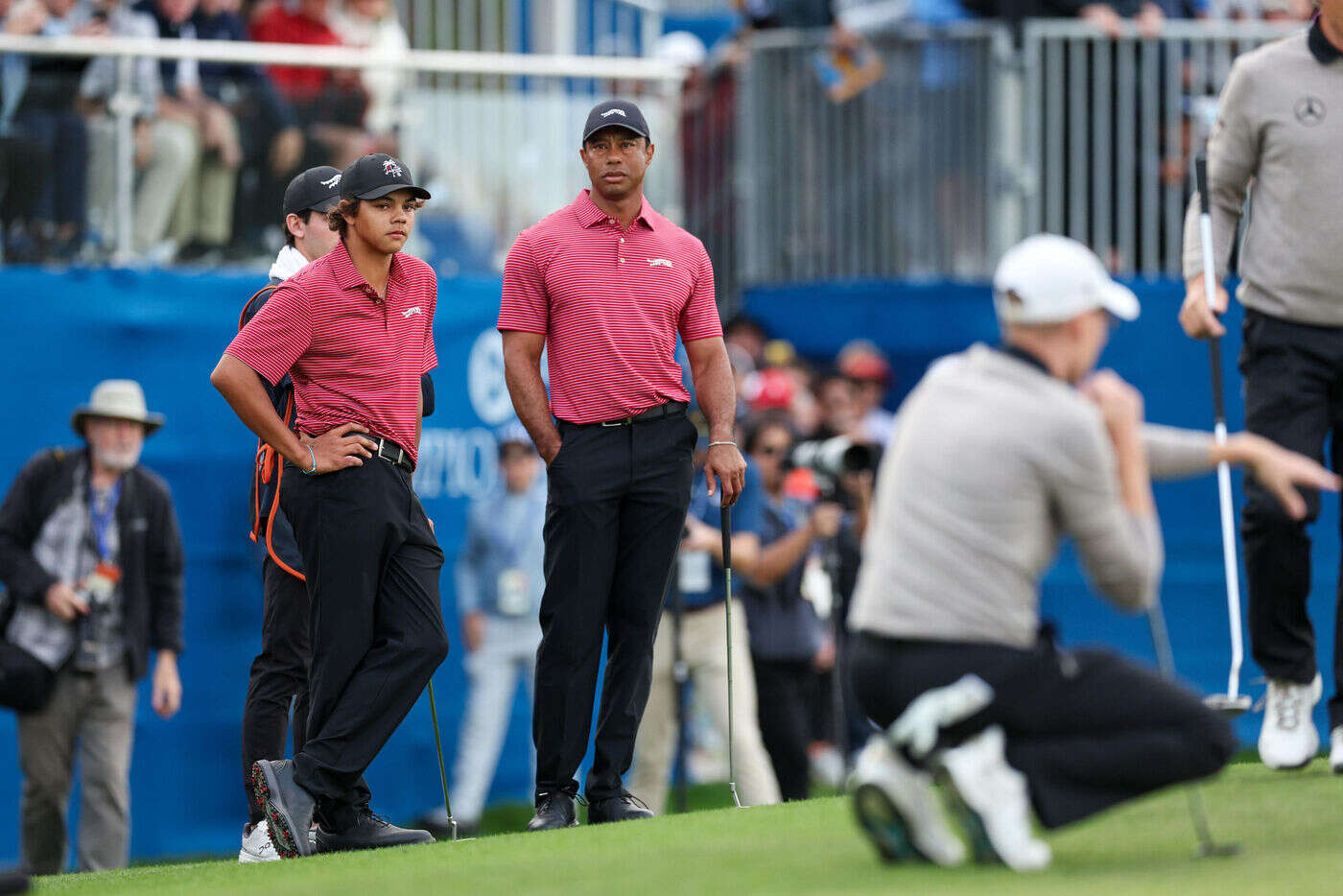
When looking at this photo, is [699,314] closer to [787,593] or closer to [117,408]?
[787,593]

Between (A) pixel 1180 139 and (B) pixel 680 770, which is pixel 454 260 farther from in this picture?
(A) pixel 1180 139

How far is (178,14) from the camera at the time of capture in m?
10.8

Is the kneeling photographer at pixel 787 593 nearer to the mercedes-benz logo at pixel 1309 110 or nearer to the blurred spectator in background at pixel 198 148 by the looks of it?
the blurred spectator in background at pixel 198 148

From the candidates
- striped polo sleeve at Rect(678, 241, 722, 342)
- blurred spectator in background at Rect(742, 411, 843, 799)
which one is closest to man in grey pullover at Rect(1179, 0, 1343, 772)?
striped polo sleeve at Rect(678, 241, 722, 342)

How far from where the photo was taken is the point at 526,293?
702 centimetres

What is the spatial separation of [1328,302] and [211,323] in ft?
20.0

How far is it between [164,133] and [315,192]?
364cm

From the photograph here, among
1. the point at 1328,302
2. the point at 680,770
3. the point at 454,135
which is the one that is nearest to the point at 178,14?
the point at 454,135

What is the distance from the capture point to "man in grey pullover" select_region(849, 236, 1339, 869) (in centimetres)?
478

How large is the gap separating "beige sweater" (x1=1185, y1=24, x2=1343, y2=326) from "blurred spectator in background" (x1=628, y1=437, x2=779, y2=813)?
4092mm

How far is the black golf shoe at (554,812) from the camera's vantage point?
6.86 metres

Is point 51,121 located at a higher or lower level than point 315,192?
higher

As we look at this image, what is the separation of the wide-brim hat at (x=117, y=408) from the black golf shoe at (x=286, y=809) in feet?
12.4

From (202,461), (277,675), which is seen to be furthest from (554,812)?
(202,461)
